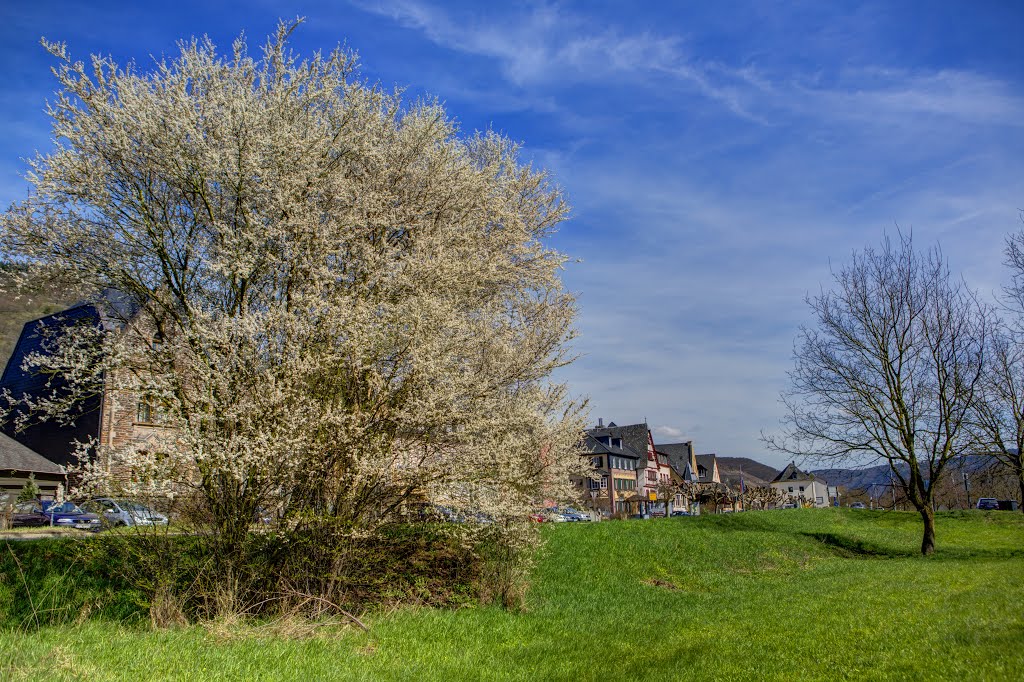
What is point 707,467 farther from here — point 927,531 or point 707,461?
point 927,531

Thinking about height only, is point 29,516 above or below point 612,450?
below

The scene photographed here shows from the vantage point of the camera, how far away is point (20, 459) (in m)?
26.9

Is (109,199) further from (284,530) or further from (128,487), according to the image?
(284,530)

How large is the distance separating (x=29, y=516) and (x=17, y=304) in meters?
43.5

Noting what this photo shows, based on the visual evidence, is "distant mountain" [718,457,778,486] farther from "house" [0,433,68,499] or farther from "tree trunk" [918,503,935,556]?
"house" [0,433,68,499]

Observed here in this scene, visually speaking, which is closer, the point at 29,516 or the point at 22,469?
the point at 29,516

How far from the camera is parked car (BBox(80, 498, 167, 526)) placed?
374 inches

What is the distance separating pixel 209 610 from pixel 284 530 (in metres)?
1.55

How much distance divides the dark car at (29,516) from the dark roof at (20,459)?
2625 millimetres

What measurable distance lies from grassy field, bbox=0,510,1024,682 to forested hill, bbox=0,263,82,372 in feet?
17.6

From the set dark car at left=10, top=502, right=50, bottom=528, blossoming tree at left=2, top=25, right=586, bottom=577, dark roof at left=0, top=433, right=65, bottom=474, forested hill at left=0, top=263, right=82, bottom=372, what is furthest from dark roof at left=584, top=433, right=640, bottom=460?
blossoming tree at left=2, top=25, right=586, bottom=577

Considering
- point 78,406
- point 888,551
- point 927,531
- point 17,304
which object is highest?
point 17,304

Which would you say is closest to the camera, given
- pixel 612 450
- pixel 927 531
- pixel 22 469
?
pixel 927 531

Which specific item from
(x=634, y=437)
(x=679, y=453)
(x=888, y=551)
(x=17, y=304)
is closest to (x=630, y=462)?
(x=634, y=437)
